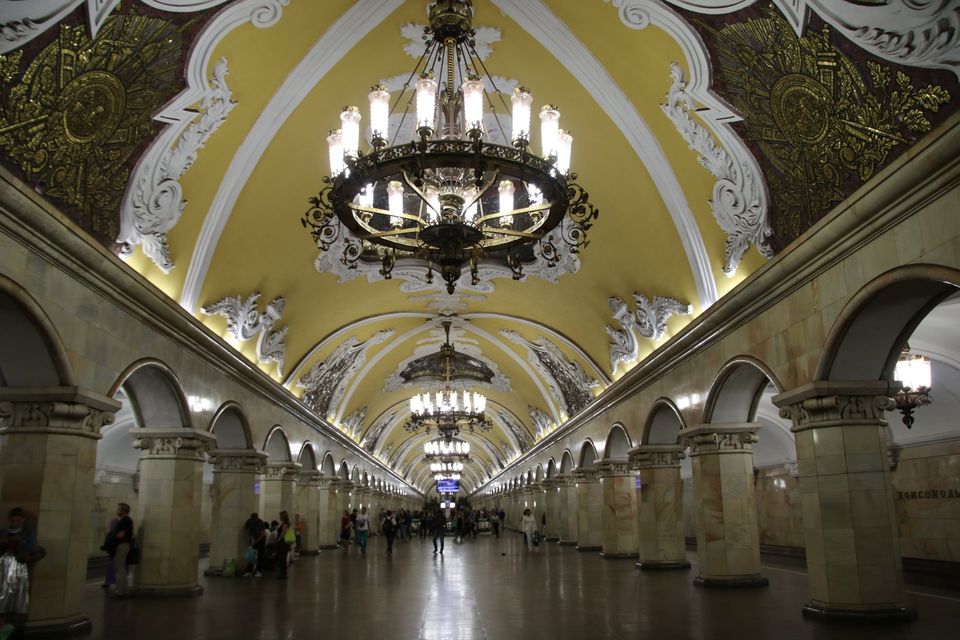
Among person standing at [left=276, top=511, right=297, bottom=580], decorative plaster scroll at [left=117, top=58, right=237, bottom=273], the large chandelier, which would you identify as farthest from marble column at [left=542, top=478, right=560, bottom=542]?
the large chandelier

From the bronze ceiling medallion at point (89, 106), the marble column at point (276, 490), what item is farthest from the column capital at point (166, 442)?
the marble column at point (276, 490)

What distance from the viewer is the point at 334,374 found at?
20.0 meters

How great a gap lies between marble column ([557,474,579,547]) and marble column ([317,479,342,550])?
718cm

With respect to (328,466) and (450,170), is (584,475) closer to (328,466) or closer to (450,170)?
(328,466)

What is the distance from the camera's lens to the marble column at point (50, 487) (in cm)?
713

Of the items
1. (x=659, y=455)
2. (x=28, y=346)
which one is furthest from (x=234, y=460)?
(x=659, y=455)

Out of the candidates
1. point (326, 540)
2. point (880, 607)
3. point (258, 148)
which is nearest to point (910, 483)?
point (880, 607)

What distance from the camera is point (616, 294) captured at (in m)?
13.4

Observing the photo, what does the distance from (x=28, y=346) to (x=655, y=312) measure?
9.10 metres

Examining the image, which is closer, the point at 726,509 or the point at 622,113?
the point at 622,113

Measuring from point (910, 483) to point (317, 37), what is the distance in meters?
13.2

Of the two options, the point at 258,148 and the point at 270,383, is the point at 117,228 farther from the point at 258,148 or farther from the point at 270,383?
the point at 270,383

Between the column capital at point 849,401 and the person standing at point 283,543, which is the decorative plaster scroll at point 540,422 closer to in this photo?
the person standing at point 283,543

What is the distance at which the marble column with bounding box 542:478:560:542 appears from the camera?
83.4 ft
